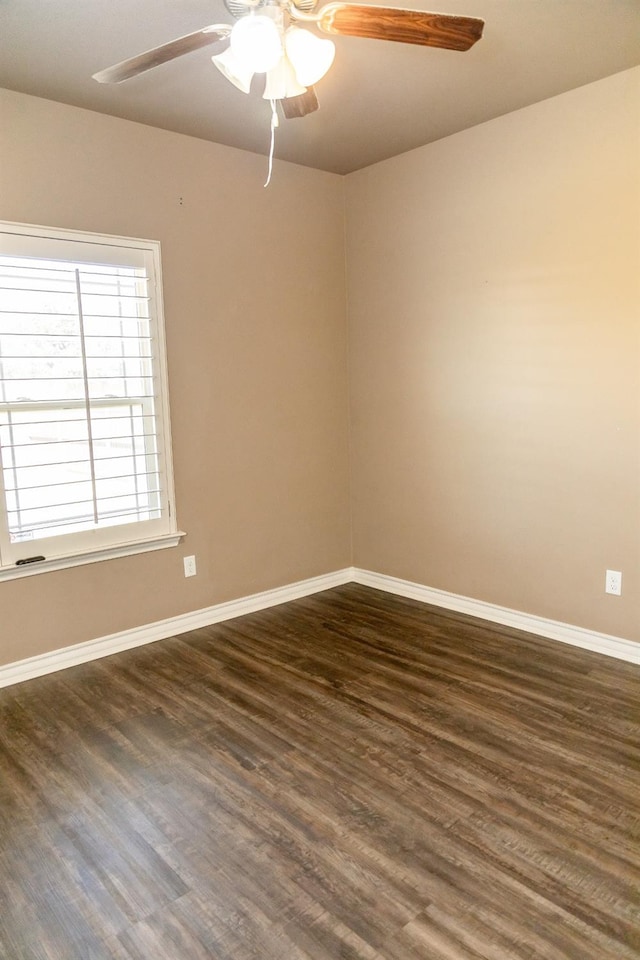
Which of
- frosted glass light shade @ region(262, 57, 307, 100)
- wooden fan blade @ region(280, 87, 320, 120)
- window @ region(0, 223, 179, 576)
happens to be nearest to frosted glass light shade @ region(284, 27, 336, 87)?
frosted glass light shade @ region(262, 57, 307, 100)

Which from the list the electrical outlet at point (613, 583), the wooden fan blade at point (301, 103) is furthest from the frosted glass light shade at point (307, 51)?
the electrical outlet at point (613, 583)

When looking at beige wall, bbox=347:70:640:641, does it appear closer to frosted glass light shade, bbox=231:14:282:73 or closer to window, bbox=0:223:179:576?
window, bbox=0:223:179:576

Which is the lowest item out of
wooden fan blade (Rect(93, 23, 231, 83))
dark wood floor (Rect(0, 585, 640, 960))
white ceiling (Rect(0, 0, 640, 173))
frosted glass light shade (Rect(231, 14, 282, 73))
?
dark wood floor (Rect(0, 585, 640, 960))

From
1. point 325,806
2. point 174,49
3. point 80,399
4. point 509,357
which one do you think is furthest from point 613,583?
point 174,49

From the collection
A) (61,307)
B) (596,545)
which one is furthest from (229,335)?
(596,545)

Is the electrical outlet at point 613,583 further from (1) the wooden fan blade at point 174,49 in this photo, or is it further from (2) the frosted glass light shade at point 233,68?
(1) the wooden fan blade at point 174,49

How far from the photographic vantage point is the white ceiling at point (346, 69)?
2.30 m

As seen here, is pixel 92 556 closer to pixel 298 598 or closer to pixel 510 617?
pixel 298 598

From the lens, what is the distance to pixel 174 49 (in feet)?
6.07

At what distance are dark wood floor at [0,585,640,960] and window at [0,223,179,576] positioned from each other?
0.72 meters

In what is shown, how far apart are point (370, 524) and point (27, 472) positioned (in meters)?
2.28

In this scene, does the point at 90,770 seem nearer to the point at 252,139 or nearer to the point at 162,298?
the point at 162,298

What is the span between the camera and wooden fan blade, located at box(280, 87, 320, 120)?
223 cm

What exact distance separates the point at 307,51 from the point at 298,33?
49mm
